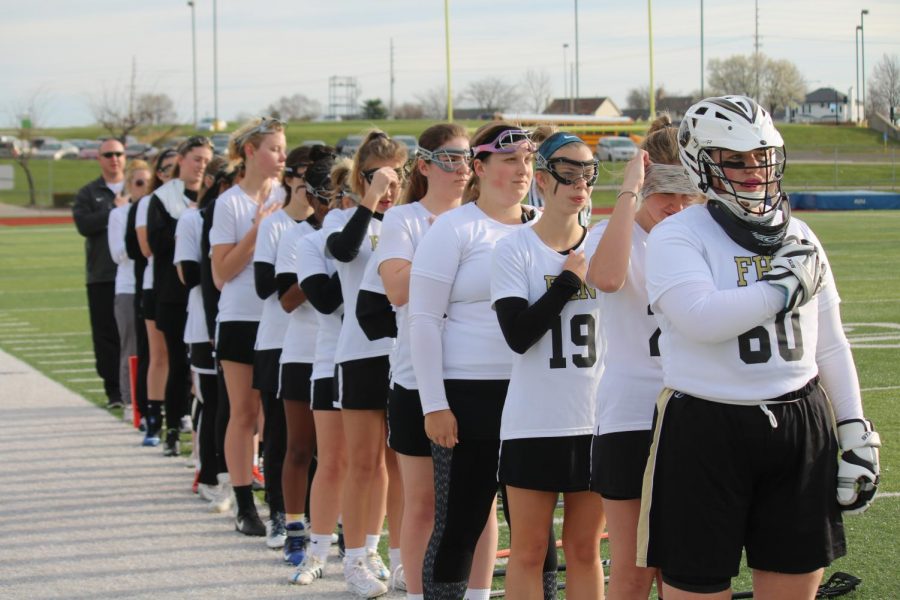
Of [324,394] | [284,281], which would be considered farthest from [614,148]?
[324,394]

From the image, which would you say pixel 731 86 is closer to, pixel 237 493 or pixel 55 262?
pixel 55 262

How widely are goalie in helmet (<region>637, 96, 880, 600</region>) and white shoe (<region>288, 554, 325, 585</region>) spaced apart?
2.45 meters

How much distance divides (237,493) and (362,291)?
6.27 feet

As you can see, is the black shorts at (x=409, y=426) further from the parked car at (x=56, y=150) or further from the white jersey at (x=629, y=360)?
the parked car at (x=56, y=150)

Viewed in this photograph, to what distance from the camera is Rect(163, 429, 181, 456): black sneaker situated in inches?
328

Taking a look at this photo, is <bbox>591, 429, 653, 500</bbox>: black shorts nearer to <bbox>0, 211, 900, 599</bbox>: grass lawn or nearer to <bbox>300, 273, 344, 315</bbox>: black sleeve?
<bbox>0, 211, 900, 599</bbox>: grass lawn

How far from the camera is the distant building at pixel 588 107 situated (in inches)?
3418

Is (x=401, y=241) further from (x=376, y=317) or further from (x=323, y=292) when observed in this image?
(x=323, y=292)

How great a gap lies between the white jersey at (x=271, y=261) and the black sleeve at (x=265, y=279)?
3 cm

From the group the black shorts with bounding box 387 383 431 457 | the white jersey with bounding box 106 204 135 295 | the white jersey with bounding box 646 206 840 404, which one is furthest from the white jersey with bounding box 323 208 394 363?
the white jersey with bounding box 106 204 135 295

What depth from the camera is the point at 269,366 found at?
19.5ft

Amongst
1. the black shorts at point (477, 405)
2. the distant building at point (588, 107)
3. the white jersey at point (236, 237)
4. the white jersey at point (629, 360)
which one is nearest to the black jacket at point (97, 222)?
the white jersey at point (236, 237)

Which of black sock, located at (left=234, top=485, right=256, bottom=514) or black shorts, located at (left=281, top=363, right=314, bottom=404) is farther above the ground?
black shorts, located at (left=281, top=363, right=314, bottom=404)

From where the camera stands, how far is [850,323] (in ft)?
42.3
